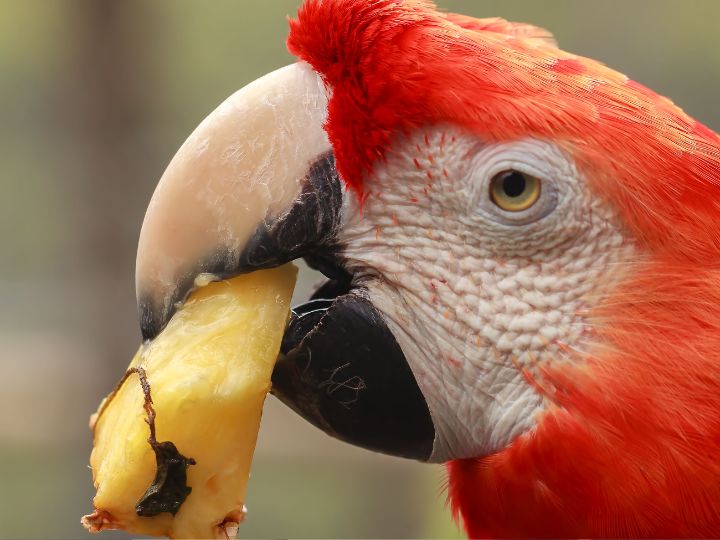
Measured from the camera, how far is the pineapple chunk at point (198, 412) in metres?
0.94

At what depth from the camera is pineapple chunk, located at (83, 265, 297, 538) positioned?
3.08 ft

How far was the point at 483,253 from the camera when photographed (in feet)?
3.23

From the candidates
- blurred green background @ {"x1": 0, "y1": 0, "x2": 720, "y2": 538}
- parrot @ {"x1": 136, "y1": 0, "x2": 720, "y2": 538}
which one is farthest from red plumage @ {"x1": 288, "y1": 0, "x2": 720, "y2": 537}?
blurred green background @ {"x1": 0, "y1": 0, "x2": 720, "y2": 538}

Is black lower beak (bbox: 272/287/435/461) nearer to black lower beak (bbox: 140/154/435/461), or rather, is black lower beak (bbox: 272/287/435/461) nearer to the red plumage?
black lower beak (bbox: 140/154/435/461)

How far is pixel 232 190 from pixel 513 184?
1.00ft

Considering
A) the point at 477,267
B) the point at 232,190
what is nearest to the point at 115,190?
the point at 232,190

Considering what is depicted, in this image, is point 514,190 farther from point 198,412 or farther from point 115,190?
point 115,190

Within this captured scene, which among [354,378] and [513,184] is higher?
[513,184]

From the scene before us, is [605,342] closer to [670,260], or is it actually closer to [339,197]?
[670,260]

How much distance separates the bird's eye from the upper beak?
0.63 feet

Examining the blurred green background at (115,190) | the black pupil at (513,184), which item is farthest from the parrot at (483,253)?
the blurred green background at (115,190)

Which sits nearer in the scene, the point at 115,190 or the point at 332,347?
the point at 332,347

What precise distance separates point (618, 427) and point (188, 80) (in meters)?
2.77

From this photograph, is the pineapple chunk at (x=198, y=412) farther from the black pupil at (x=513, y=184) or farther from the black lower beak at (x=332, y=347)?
the black pupil at (x=513, y=184)
